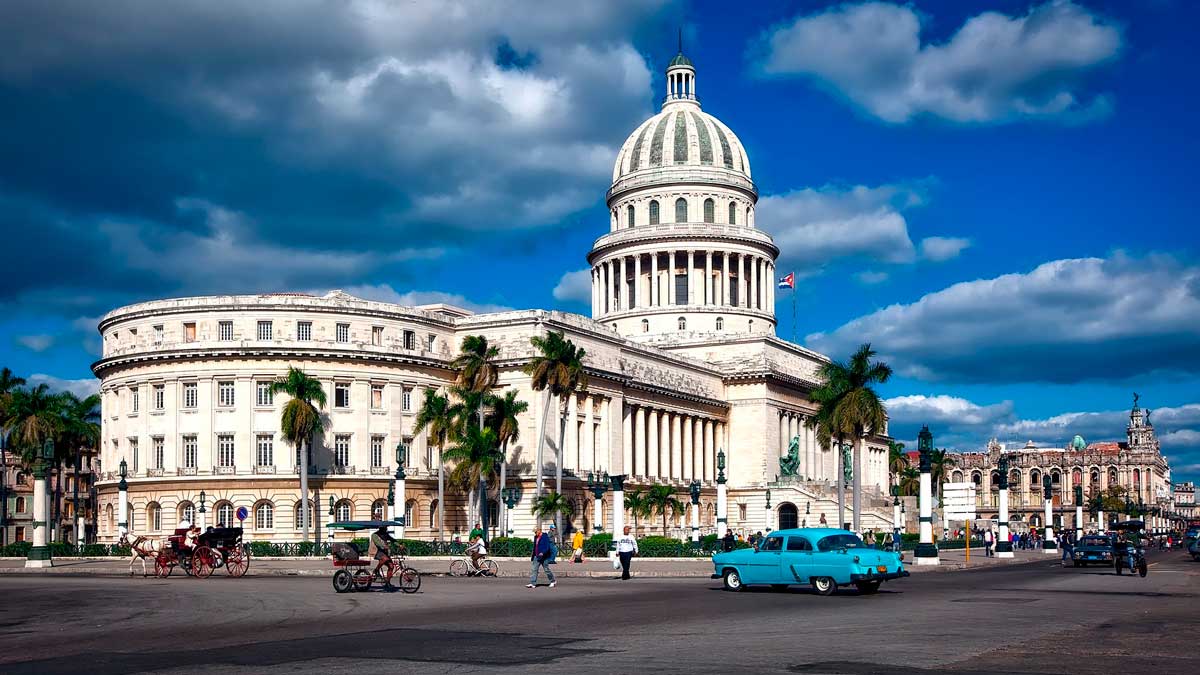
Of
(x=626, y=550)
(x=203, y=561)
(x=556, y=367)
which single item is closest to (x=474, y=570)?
(x=626, y=550)

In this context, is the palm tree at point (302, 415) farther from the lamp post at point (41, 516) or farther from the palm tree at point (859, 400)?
the palm tree at point (859, 400)

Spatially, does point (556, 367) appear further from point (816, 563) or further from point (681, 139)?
point (681, 139)

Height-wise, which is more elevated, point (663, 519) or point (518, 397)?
point (518, 397)

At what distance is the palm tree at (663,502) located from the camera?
93.4 meters

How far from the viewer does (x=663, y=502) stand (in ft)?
310

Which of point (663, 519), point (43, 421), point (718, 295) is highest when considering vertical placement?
point (718, 295)

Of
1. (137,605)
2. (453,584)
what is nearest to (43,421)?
(453,584)

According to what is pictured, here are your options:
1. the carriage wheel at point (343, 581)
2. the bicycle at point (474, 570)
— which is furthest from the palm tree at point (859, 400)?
the carriage wheel at point (343, 581)

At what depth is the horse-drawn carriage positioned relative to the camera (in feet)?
148

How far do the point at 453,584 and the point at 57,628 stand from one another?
1734cm

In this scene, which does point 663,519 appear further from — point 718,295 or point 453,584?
point 453,584

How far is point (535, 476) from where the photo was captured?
88000mm

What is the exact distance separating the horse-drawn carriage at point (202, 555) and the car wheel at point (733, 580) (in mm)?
18606

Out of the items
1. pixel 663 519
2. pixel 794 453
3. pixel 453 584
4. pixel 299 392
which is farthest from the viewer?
pixel 794 453
